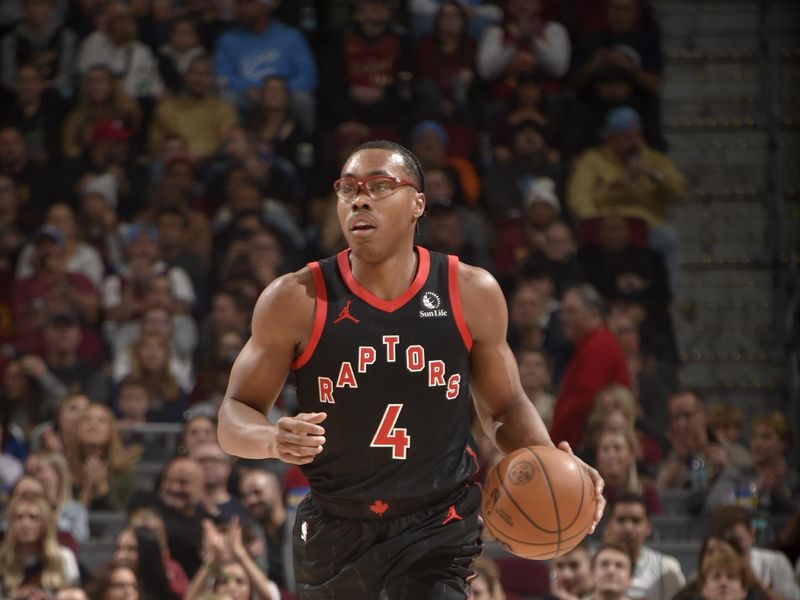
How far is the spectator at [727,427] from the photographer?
8.60 m

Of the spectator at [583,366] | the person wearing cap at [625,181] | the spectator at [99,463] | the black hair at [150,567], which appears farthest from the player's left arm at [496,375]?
the person wearing cap at [625,181]

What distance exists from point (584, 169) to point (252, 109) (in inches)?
98.6

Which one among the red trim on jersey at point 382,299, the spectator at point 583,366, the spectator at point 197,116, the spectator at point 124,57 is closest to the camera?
the red trim on jersey at point 382,299

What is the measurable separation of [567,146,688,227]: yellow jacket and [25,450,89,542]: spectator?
4230 millimetres

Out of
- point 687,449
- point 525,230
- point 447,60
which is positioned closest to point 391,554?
point 687,449

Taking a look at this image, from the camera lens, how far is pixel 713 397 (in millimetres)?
10086

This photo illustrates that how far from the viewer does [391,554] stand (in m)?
4.15

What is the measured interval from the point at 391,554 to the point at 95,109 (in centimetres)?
747

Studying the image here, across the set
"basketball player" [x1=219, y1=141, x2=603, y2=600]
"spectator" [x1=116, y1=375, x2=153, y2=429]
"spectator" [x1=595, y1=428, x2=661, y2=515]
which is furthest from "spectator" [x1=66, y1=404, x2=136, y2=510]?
"basketball player" [x1=219, y1=141, x2=603, y2=600]

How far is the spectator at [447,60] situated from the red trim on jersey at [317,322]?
6777 mm

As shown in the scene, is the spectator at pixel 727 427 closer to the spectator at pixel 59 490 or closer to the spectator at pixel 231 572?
the spectator at pixel 231 572

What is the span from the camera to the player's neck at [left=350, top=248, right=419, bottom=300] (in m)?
4.28

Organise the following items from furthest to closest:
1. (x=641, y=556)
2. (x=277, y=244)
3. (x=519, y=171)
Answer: (x=519, y=171) → (x=277, y=244) → (x=641, y=556)

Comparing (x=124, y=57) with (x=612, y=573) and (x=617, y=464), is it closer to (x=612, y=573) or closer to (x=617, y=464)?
(x=617, y=464)
